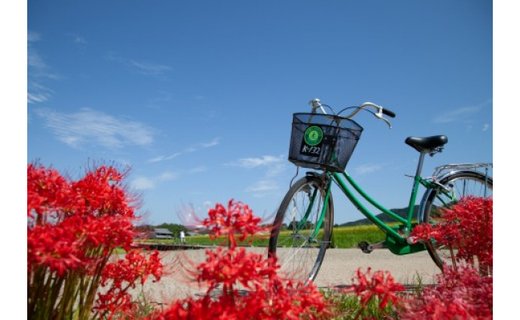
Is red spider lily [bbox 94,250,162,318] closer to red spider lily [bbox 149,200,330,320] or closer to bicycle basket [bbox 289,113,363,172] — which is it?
red spider lily [bbox 149,200,330,320]

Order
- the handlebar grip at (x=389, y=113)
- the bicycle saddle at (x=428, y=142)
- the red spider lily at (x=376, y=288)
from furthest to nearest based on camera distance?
1. the bicycle saddle at (x=428, y=142)
2. the handlebar grip at (x=389, y=113)
3. the red spider lily at (x=376, y=288)

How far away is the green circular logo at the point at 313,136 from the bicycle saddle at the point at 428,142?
101 centimetres

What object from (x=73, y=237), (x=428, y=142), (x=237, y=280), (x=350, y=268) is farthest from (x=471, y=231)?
(x=350, y=268)

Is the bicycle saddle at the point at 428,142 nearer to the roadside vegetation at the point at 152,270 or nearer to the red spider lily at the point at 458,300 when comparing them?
the roadside vegetation at the point at 152,270

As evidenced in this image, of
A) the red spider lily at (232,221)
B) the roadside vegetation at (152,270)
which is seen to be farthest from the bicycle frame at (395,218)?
the red spider lily at (232,221)

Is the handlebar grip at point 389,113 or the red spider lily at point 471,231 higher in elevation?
the handlebar grip at point 389,113

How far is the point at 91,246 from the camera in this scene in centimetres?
152

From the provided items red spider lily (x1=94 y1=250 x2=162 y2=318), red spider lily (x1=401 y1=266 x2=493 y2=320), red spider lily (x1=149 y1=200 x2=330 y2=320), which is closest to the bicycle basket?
red spider lily (x1=401 y1=266 x2=493 y2=320)

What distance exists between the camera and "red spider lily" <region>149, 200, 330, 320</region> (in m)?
1.18

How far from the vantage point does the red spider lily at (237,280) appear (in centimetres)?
118
